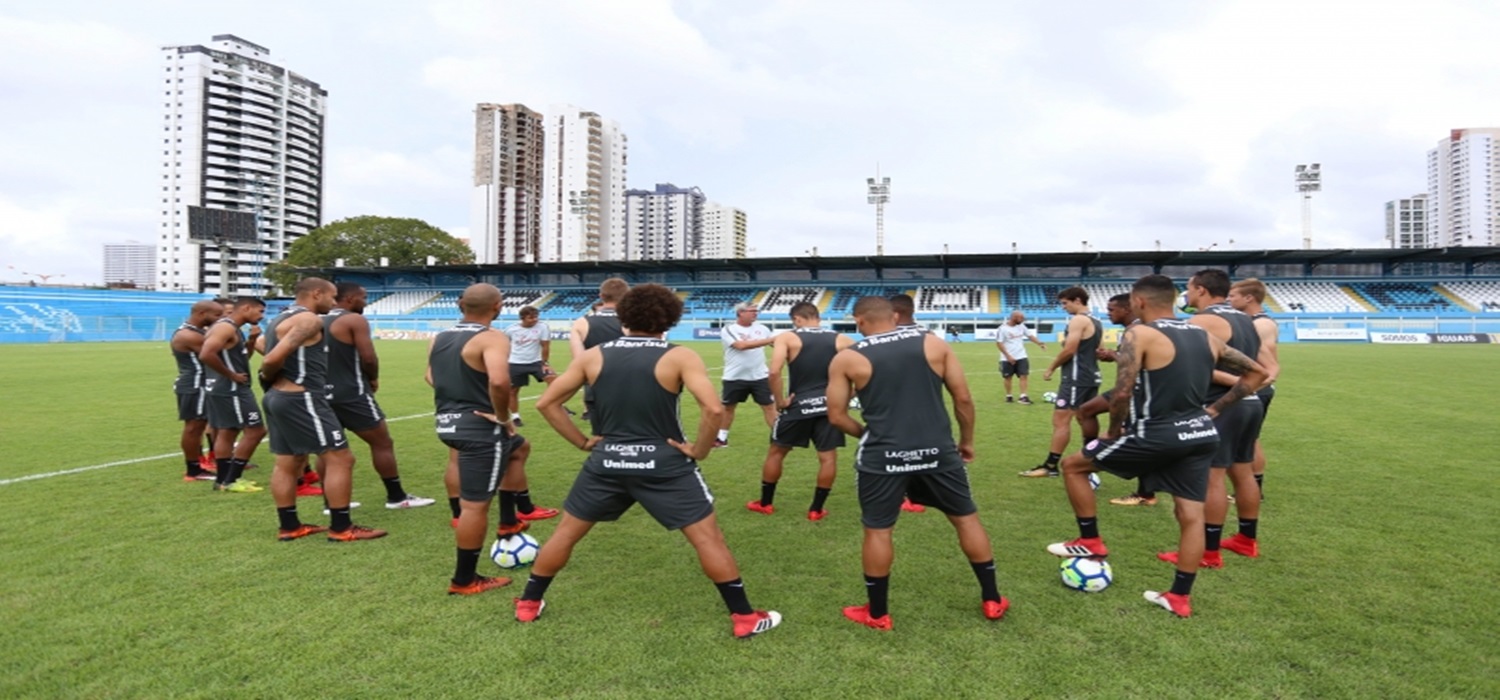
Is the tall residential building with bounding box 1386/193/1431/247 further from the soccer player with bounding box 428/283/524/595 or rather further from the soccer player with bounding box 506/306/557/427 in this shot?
the soccer player with bounding box 428/283/524/595

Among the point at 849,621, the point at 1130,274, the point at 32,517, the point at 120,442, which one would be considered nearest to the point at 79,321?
the point at 120,442

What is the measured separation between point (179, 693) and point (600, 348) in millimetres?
2541

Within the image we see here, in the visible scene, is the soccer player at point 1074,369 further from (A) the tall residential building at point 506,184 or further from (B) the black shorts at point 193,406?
(A) the tall residential building at point 506,184

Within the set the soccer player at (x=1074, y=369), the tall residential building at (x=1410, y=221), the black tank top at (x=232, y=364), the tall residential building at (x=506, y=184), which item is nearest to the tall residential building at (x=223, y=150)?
the tall residential building at (x=506, y=184)

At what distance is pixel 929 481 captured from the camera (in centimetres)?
415

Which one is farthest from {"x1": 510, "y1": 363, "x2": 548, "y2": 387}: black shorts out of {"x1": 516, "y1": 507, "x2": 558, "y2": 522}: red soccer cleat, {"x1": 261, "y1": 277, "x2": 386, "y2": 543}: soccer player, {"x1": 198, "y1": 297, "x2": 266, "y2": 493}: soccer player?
{"x1": 261, "y1": 277, "x2": 386, "y2": 543}: soccer player

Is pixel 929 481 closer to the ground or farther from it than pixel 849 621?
farther from it

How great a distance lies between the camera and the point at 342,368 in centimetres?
636

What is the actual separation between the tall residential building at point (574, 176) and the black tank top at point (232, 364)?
3986 inches

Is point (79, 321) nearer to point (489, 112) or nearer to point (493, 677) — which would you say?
point (493, 677)

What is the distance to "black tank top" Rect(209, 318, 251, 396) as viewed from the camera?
745 cm

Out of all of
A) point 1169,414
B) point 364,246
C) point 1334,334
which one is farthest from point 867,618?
point 364,246

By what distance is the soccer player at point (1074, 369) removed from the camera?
310 inches

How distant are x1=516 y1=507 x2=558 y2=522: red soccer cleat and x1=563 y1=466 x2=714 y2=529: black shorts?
276cm
